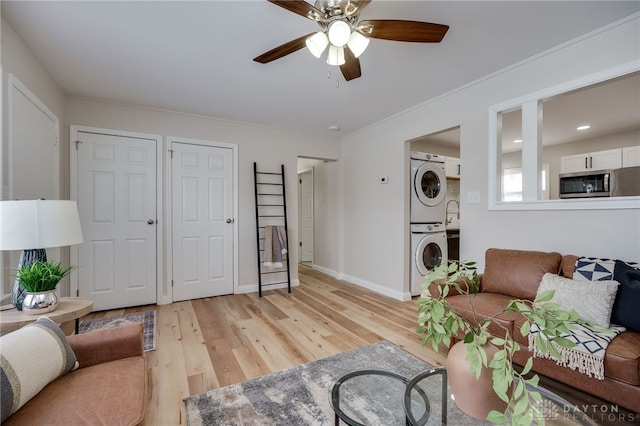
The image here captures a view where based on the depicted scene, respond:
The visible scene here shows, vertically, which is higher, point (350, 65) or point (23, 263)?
point (350, 65)

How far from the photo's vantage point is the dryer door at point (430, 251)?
12.1ft

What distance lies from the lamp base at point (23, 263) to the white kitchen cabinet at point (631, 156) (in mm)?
6714

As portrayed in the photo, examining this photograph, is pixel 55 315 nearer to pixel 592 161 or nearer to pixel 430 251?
pixel 430 251

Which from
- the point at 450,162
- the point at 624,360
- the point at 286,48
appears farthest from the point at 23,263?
the point at 450,162

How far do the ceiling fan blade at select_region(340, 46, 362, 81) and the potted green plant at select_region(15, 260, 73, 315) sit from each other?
2184 mm

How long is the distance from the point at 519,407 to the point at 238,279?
363 centimetres

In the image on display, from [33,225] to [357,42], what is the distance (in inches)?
79.6

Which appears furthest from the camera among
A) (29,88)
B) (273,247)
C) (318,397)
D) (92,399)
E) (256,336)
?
(273,247)

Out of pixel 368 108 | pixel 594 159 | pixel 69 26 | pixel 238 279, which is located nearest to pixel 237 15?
pixel 69 26

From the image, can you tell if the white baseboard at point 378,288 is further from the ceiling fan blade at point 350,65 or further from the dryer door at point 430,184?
the ceiling fan blade at point 350,65

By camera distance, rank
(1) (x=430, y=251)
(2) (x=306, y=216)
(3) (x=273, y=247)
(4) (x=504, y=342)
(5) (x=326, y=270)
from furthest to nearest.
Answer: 1. (2) (x=306, y=216)
2. (5) (x=326, y=270)
3. (3) (x=273, y=247)
4. (1) (x=430, y=251)
5. (4) (x=504, y=342)

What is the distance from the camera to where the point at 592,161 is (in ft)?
15.0

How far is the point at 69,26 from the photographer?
195 cm

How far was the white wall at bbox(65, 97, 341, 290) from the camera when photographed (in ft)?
10.6
